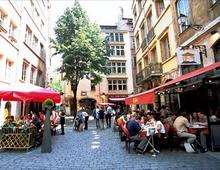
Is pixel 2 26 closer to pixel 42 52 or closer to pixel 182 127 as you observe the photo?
pixel 182 127

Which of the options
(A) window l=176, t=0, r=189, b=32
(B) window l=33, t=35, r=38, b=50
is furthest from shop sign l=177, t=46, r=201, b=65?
(B) window l=33, t=35, r=38, b=50

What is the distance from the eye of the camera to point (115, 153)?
949 cm

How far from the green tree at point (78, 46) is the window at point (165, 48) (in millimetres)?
10495

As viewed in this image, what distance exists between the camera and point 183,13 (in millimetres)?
15562

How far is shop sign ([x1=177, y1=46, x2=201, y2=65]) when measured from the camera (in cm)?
1270

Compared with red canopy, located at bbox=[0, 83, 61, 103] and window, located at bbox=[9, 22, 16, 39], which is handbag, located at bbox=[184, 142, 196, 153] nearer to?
red canopy, located at bbox=[0, 83, 61, 103]

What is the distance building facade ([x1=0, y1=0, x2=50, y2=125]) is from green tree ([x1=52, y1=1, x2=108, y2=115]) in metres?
3.55

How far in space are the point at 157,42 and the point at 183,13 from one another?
5479mm

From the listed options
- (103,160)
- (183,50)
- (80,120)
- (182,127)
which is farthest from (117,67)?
(103,160)

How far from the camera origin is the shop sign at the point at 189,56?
12695mm

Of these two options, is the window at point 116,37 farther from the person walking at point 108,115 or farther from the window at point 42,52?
the person walking at point 108,115

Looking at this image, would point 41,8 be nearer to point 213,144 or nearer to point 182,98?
point 182,98

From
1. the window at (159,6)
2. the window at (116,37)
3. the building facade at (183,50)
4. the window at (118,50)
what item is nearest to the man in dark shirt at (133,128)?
the building facade at (183,50)

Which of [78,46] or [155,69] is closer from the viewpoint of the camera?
[155,69]
